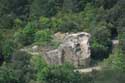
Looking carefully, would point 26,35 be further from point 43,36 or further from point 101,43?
point 101,43

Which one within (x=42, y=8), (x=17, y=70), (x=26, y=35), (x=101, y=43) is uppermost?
(x=42, y=8)

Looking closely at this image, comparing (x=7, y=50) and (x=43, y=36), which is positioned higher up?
(x=43, y=36)

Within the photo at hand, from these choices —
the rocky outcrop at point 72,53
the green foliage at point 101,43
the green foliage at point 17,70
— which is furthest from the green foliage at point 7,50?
the green foliage at point 101,43

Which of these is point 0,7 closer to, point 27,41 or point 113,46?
point 27,41

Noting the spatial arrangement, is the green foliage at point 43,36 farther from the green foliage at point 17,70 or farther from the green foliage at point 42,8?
the green foliage at point 17,70

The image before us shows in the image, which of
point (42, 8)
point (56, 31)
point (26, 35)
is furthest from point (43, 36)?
point (42, 8)
